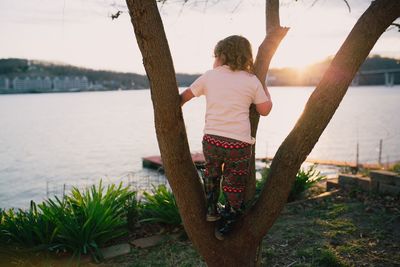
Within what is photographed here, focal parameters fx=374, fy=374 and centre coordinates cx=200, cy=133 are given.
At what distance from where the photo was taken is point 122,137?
157ft

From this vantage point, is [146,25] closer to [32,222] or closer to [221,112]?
[221,112]

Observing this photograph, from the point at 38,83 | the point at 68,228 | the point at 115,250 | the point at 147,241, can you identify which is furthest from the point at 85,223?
the point at 38,83

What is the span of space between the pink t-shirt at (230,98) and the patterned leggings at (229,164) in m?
0.05

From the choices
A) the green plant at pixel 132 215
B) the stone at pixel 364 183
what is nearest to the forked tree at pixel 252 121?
the green plant at pixel 132 215

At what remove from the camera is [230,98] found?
253cm

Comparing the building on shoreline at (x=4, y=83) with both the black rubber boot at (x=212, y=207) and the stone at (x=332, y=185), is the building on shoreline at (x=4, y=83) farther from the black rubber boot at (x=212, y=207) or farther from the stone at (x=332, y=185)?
the black rubber boot at (x=212, y=207)

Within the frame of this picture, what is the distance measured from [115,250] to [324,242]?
2386mm

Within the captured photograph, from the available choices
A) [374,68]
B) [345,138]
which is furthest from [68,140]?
[374,68]

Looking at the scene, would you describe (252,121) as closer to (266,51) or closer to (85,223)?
(266,51)

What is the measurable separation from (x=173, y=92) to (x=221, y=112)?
1.36 feet

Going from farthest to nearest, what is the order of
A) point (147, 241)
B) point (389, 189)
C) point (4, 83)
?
point (4, 83)
point (389, 189)
point (147, 241)

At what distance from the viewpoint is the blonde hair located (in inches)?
98.8

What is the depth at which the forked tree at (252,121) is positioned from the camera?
222 cm

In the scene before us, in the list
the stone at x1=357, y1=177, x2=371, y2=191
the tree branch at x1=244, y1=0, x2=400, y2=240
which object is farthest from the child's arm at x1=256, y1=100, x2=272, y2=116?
the stone at x1=357, y1=177, x2=371, y2=191
